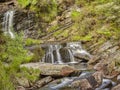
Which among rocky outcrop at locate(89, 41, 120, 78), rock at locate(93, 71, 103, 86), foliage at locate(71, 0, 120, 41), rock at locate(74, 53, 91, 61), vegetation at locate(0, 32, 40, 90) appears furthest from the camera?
foliage at locate(71, 0, 120, 41)

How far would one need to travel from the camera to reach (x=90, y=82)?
13.2 m

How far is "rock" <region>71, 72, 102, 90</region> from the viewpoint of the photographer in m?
12.7

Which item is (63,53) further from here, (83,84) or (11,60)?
(83,84)

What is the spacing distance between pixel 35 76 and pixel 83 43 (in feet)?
25.8

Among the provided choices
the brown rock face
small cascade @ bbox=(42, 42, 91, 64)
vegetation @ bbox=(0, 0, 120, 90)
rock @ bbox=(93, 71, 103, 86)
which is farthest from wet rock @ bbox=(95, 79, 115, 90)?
small cascade @ bbox=(42, 42, 91, 64)

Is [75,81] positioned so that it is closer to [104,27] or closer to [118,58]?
[118,58]

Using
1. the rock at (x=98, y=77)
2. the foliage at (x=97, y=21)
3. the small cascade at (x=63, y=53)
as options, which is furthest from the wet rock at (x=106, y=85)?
the foliage at (x=97, y=21)

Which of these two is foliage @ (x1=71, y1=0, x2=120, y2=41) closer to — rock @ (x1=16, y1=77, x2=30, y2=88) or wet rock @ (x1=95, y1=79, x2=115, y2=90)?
wet rock @ (x1=95, y1=79, x2=115, y2=90)

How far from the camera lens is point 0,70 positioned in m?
7.51

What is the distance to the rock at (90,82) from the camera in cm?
1275

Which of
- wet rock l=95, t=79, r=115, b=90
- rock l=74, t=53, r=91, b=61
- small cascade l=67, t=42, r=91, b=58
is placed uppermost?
small cascade l=67, t=42, r=91, b=58

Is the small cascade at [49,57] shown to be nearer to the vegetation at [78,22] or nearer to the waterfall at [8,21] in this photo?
the vegetation at [78,22]

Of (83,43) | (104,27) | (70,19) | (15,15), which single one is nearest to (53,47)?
(83,43)

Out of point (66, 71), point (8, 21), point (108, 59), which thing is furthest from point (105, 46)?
point (8, 21)
